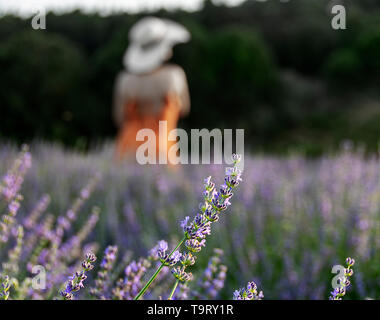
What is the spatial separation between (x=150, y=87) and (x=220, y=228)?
3.53 m

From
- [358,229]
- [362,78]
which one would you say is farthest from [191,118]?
[358,229]

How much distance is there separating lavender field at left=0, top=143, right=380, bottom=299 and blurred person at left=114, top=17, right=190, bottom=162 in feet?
5.95

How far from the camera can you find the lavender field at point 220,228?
202cm

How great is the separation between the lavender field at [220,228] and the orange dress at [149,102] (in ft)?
5.90

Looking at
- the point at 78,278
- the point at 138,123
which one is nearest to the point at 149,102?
the point at 138,123

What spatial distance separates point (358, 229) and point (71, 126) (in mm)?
9810

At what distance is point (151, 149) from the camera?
6.08 m

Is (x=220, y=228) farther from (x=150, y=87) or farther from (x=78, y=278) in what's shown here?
(x=150, y=87)

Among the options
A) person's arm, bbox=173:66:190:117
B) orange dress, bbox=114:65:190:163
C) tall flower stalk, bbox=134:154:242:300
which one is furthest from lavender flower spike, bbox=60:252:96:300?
person's arm, bbox=173:66:190:117

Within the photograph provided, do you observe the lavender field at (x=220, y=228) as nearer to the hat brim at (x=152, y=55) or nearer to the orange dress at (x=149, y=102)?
the orange dress at (x=149, y=102)

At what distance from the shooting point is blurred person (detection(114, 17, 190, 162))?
606 cm

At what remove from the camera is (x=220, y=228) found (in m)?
2.86

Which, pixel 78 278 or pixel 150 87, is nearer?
pixel 78 278

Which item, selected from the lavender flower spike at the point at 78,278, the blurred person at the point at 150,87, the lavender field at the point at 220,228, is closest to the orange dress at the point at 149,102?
the blurred person at the point at 150,87
